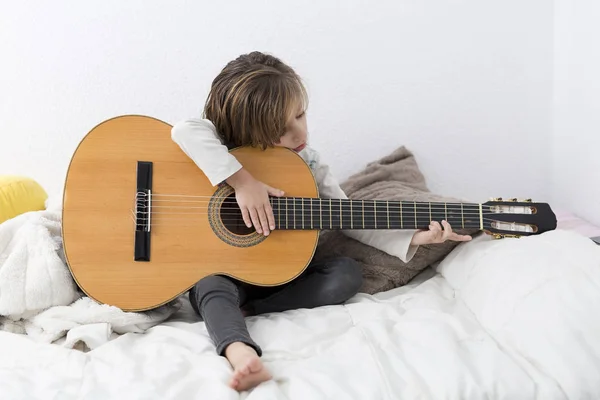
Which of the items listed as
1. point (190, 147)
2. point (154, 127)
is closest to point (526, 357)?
point (190, 147)

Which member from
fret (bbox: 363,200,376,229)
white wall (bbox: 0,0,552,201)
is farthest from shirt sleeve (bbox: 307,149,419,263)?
white wall (bbox: 0,0,552,201)

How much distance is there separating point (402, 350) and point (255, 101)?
616 millimetres

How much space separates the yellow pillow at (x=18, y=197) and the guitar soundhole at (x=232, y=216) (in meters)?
0.56

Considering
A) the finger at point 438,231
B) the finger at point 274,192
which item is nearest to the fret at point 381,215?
the finger at point 438,231

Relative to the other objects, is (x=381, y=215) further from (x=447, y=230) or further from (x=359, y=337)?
(x=359, y=337)

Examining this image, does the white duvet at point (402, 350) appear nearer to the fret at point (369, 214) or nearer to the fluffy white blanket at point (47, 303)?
the fluffy white blanket at point (47, 303)

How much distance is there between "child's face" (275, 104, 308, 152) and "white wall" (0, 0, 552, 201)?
1.53ft

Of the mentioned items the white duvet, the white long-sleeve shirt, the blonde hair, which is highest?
the blonde hair

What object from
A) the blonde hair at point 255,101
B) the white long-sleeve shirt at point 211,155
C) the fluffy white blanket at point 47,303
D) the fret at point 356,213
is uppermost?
the blonde hair at point 255,101

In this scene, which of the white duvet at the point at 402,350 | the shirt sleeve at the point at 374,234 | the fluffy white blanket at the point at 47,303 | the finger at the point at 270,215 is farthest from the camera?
the shirt sleeve at the point at 374,234

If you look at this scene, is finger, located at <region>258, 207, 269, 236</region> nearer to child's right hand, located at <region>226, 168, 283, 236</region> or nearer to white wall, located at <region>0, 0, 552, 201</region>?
child's right hand, located at <region>226, 168, 283, 236</region>

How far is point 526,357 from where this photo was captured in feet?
3.29

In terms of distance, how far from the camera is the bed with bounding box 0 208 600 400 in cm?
93

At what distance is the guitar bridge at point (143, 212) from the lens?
120 centimetres
